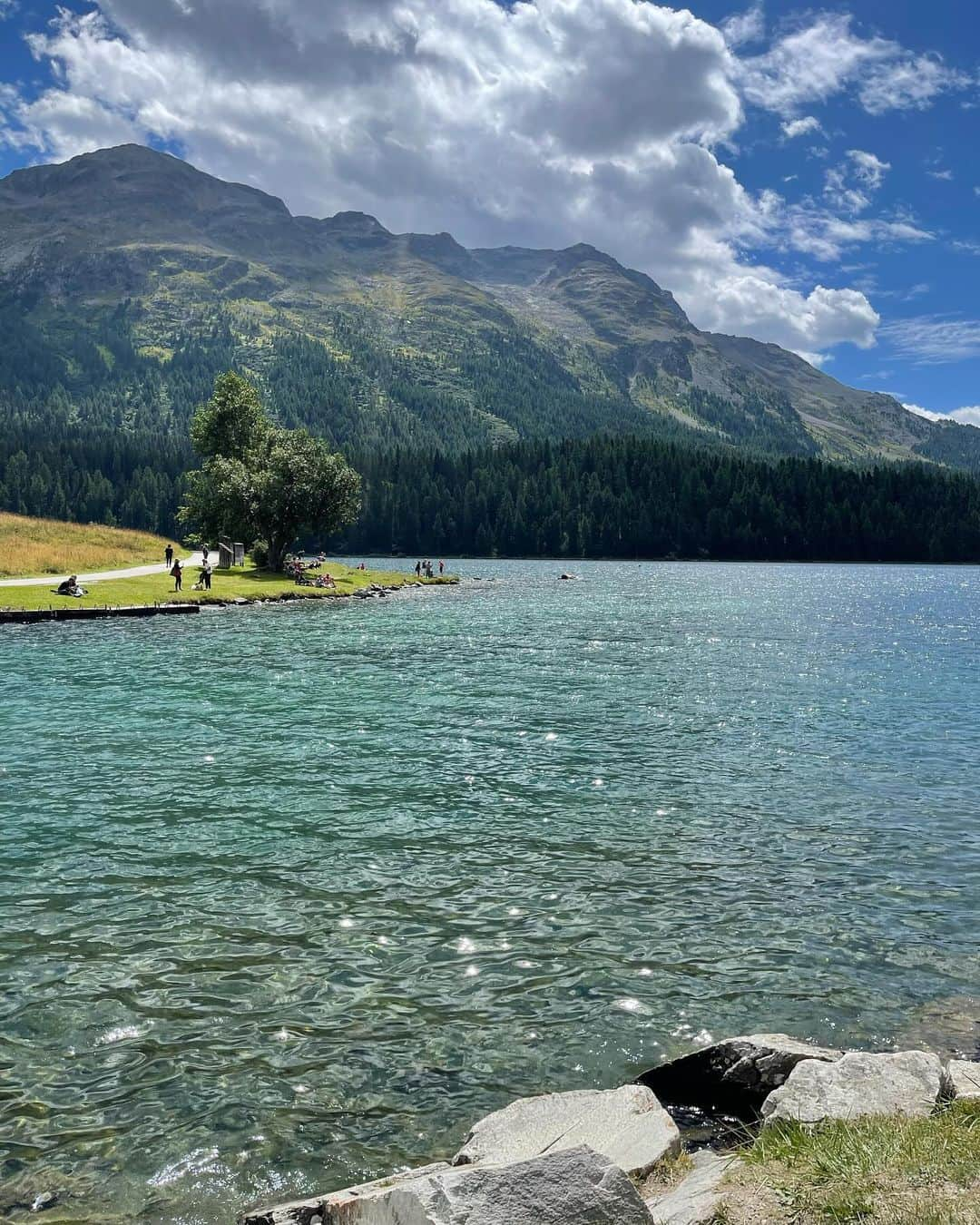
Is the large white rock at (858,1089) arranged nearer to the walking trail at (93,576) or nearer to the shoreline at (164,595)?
the shoreline at (164,595)

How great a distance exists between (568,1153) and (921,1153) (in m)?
2.68

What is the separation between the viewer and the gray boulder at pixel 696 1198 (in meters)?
5.93

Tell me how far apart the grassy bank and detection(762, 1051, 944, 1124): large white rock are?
32 centimetres

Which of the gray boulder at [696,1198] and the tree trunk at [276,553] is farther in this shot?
the tree trunk at [276,553]

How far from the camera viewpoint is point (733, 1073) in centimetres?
912

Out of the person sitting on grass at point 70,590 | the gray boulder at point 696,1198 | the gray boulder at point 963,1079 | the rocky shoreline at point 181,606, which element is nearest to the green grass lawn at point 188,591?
the rocky shoreline at point 181,606

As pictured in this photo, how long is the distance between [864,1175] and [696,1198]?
122cm

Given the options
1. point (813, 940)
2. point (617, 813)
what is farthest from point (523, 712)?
point (813, 940)

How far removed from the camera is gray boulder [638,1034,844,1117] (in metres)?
8.98

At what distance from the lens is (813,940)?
13164 millimetres

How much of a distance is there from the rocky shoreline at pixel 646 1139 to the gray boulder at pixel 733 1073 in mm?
10

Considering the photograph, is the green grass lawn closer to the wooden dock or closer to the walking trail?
the wooden dock

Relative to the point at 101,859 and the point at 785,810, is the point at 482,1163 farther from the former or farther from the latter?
the point at 785,810

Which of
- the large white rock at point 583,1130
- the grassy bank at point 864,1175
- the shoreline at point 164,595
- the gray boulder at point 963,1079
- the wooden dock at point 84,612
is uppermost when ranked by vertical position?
the shoreline at point 164,595
